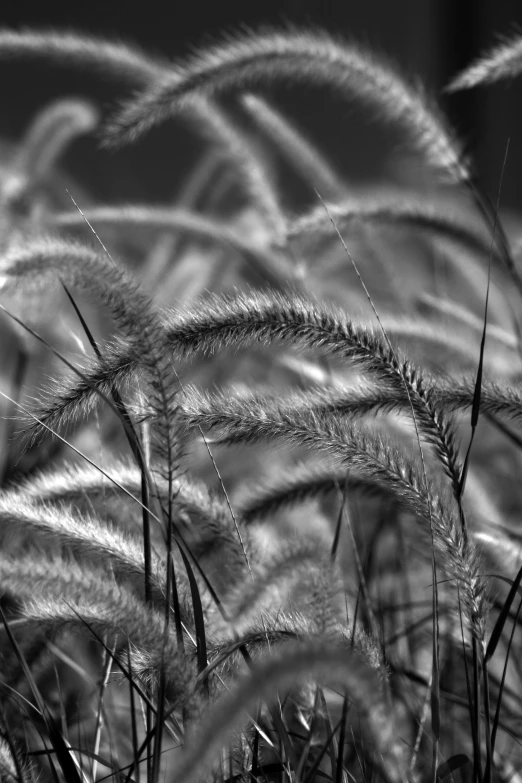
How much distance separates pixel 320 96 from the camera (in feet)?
13.5

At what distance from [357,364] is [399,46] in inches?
199

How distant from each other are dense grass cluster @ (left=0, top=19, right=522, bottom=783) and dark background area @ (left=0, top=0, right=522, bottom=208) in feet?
1.30

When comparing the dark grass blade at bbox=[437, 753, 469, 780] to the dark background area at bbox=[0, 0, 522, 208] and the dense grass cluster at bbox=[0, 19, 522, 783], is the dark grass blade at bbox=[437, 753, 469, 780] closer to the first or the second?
the dense grass cluster at bbox=[0, 19, 522, 783]

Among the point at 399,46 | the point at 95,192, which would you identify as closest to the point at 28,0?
the point at 95,192

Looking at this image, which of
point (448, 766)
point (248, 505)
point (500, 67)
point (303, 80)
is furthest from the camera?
point (303, 80)

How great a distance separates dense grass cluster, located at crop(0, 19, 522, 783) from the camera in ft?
2.32

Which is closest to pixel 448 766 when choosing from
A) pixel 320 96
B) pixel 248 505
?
pixel 248 505

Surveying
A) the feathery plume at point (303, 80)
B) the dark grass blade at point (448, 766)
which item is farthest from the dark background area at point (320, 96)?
the dark grass blade at point (448, 766)

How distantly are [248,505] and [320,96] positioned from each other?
342cm

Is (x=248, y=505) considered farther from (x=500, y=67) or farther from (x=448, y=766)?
(x=500, y=67)

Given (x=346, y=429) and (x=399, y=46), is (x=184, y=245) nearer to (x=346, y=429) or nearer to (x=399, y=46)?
(x=346, y=429)

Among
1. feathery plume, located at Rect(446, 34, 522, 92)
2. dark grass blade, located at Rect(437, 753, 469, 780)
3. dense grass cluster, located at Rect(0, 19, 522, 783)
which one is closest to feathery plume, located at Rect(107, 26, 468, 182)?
dense grass cluster, located at Rect(0, 19, 522, 783)

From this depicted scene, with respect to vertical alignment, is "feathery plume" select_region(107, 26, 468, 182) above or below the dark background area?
below

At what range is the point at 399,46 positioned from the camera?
5375 millimetres
